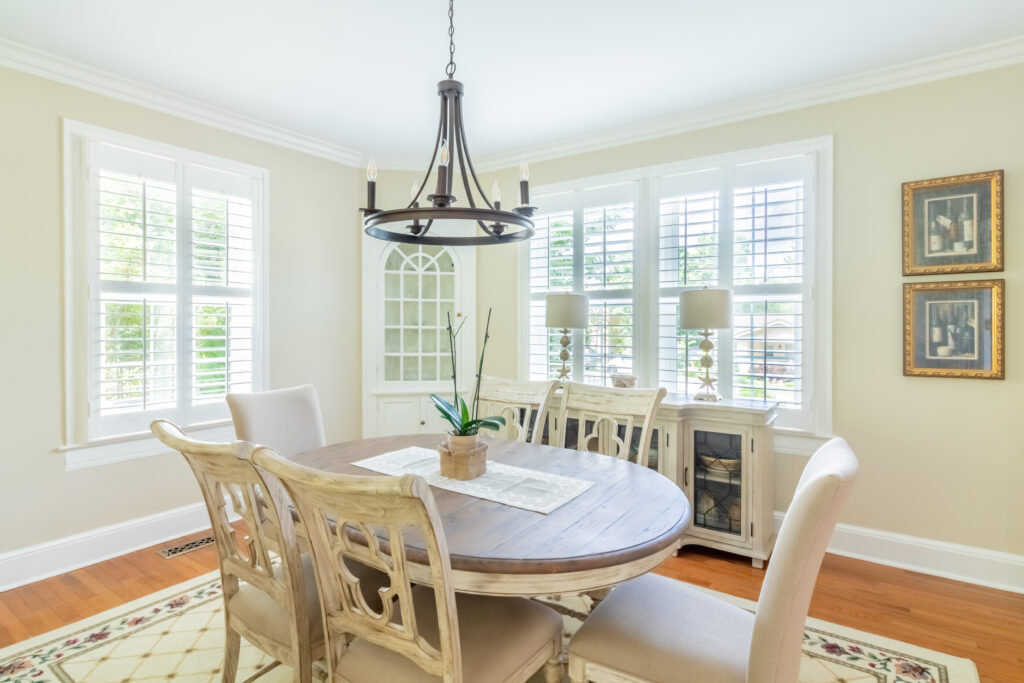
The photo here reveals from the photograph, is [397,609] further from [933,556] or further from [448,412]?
[933,556]

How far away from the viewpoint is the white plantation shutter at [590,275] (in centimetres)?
373

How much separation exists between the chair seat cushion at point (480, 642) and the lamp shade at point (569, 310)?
2.22 metres

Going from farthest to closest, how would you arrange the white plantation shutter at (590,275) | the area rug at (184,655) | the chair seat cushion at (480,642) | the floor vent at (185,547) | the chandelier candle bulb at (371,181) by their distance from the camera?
the white plantation shutter at (590,275) < the floor vent at (185,547) < the area rug at (184,655) < the chandelier candle bulb at (371,181) < the chair seat cushion at (480,642)

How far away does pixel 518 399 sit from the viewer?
2.87m

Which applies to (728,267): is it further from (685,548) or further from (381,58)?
(381,58)

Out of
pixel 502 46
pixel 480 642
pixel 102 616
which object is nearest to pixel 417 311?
pixel 502 46

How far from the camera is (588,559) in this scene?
4.34 feet

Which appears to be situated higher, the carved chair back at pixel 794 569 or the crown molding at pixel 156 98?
the crown molding at pixel 156 98

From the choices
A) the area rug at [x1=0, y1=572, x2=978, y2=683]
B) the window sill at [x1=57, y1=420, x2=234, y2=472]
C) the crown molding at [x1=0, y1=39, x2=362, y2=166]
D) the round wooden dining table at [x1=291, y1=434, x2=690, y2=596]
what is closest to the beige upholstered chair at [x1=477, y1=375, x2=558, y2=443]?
the round wooden dining table at [x1=291, y1=434, x2=690, y2=596]

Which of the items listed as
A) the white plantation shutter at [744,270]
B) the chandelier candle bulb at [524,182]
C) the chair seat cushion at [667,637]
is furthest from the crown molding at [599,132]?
the chair seat cushion at [667,637]

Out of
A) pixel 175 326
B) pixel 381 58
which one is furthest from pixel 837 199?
pixel 175 326

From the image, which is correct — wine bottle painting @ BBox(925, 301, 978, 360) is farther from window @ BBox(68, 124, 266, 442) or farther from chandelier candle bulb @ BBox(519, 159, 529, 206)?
window @ BBox(68, 124, 266, 442)

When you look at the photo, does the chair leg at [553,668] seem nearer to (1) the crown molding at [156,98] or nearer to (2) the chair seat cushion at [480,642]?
(2) the chair seat cushion at [480,642]

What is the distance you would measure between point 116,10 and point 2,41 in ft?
2.67
